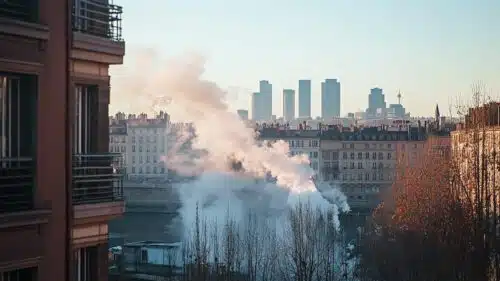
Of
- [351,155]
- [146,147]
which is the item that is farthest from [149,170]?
[351,155]

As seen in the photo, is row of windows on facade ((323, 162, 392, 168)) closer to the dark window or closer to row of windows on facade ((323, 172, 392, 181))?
row of windows on facade ((323, 172, 392, 181))

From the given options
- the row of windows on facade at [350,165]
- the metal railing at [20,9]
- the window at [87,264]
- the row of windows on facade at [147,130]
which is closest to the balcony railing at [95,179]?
the window at [87,264]

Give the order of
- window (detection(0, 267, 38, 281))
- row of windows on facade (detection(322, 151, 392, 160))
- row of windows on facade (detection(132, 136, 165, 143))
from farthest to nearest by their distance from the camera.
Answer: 1. row of windows on facade (detection(132, 136, 165, 143))
2. row of windows on facade (detection(322, 151, 392, 160))
3. window (detection(0, 267, 38, 281))

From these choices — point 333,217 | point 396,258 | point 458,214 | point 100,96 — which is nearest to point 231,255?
point 396,258

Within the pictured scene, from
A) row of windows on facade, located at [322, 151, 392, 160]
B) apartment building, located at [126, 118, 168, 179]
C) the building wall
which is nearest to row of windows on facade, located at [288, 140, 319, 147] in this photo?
row of windows on facade, located at [322, 151, 392, 160]

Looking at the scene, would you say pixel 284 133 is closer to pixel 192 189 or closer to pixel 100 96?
pixel 192 189

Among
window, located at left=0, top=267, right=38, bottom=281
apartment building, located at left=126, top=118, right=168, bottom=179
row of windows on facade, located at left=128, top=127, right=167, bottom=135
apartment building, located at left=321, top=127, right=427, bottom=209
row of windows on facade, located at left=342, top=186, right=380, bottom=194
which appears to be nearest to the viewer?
window, located at left=0, top=267, right=38, bottom=281

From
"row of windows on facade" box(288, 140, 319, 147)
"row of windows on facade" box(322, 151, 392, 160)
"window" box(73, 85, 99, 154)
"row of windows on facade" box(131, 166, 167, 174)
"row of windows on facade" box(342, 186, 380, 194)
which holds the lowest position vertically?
"row of windows on facade" box(342, 186, 380, 194)

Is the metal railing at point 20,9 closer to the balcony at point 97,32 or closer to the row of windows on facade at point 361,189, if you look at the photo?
the balcony at point 97,32

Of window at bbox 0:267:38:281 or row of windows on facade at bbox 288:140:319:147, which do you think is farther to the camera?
row of windows on facade at bbox 288:140:319:147
